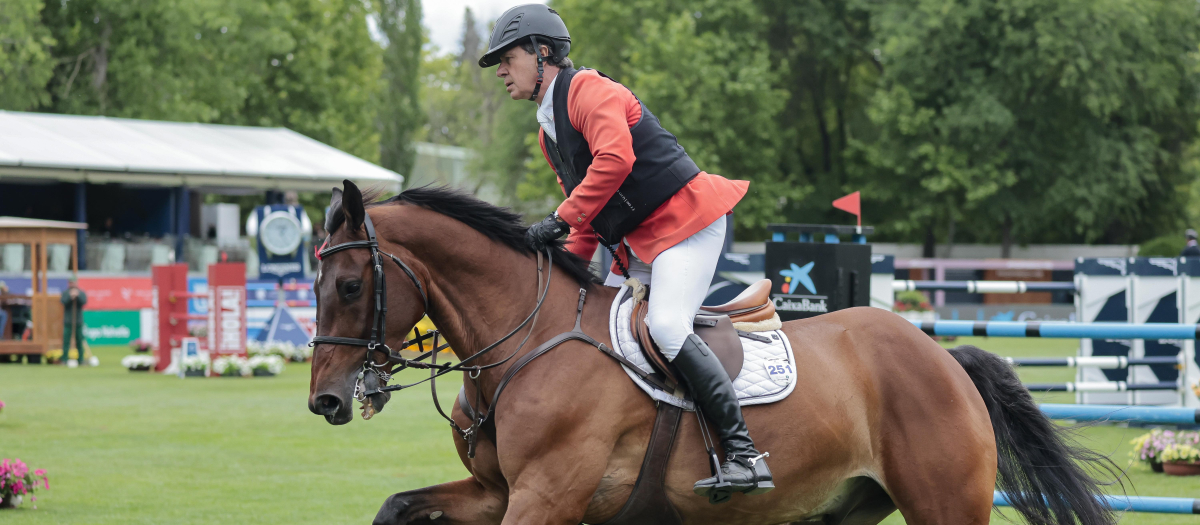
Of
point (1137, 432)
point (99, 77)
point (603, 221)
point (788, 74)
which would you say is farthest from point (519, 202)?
point (603, 221)

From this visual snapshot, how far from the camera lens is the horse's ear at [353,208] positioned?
3643 millimetres

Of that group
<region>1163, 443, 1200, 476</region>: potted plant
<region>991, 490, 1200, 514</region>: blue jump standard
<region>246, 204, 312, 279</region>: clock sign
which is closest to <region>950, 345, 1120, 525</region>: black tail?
<region>991, 490, 1200, 514</region>: blue jump standard

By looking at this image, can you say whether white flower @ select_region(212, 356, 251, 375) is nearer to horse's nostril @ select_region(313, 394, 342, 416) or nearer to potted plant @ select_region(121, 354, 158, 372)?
potted plant @ select_region(121, 354, 158, 372)

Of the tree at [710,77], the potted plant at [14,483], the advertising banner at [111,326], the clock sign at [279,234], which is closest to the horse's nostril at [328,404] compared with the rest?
the potted plant at [14,483]

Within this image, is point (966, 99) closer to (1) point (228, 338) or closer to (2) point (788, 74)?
(2) point (788, 74)

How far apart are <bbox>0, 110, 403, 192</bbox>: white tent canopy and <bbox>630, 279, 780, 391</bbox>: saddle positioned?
2216cm

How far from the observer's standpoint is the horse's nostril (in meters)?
3.59

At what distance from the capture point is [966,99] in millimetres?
35000

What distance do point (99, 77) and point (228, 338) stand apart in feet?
70.0

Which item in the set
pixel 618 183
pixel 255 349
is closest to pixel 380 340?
pixel 618 183

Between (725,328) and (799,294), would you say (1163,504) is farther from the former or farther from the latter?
(725,328)

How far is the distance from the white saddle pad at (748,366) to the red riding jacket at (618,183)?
236 millimetres

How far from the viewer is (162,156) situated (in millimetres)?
28750

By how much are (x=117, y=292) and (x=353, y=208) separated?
72.3 ft
